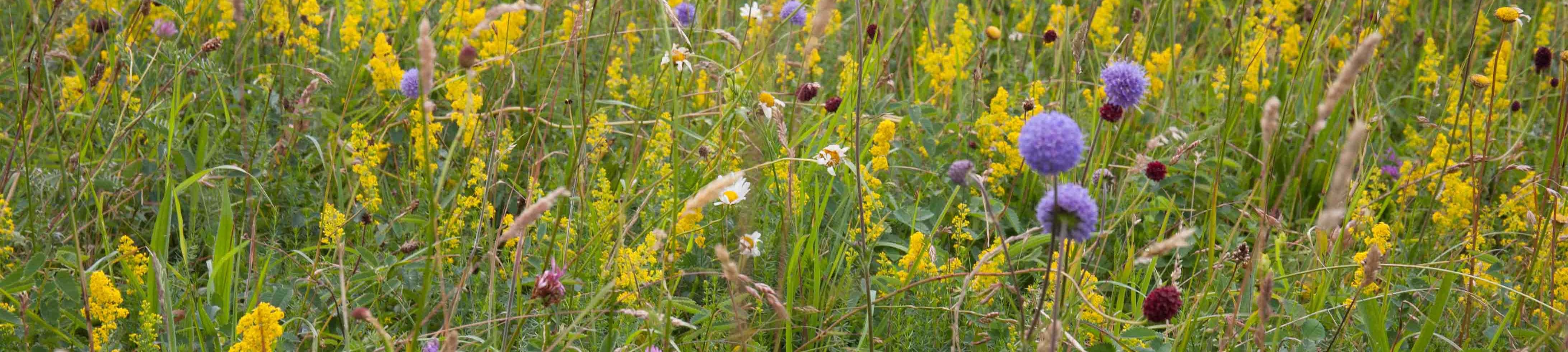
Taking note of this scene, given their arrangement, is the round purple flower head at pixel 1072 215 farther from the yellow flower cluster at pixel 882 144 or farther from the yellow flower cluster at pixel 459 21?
the yellow flower cluster at pixel 459 21

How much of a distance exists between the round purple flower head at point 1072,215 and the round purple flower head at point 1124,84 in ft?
0.80

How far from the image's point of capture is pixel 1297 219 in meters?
2.81

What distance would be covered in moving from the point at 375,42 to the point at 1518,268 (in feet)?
8.53

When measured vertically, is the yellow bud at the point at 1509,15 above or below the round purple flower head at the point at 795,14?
above

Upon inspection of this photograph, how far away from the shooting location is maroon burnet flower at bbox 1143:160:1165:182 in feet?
6.71

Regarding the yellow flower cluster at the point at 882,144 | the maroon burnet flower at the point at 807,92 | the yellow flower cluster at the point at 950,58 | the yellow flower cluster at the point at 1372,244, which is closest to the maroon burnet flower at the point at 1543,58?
the yellow flower cluster at the point at 1372,244

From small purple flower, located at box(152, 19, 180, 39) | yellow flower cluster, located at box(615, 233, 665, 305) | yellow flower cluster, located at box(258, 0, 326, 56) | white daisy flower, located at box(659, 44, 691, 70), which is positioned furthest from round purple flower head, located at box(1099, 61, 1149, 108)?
small purple flower, located at box(152, 19, 180, 39)

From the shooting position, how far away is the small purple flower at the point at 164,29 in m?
2.98

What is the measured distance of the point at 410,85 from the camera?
2.47 m

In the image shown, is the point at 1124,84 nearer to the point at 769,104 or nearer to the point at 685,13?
the point at 769,104

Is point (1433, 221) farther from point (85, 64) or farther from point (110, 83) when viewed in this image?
point (85, 64)

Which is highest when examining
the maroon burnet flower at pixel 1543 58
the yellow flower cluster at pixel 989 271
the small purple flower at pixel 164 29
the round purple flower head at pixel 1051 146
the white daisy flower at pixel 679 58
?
the round purple flower head at pixel 1051 146

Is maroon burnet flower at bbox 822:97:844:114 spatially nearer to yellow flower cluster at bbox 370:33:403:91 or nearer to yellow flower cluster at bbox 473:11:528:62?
yellow flower cluster at bbox 473:11:528:62

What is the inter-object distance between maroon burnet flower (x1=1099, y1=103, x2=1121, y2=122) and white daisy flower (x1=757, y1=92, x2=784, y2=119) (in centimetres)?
76
